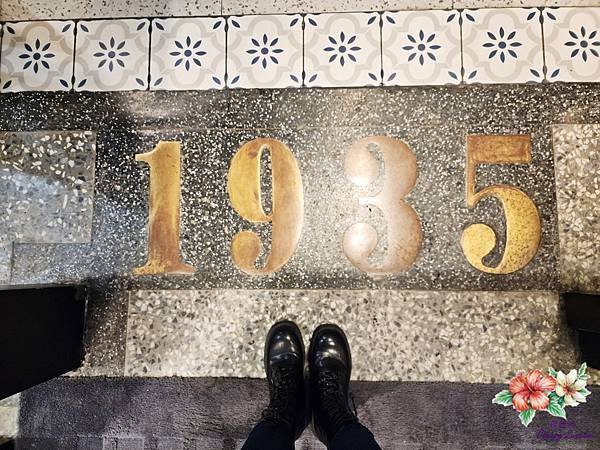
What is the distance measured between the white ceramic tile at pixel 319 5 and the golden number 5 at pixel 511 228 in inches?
24.4

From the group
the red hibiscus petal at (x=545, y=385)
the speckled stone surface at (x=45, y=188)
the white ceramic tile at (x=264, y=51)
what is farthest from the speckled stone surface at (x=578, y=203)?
the speckled stone surface at (x=45, y=188)

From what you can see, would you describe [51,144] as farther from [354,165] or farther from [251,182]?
[354,165]

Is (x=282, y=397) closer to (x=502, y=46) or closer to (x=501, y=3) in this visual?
(x=502, y=46)

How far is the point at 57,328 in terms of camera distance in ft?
4.80

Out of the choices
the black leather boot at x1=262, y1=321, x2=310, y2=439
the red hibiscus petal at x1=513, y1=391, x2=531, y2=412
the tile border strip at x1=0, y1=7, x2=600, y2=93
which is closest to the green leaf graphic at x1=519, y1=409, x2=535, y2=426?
the red hibiscus petal at x1=513, y1=391, x2=531, y2=412

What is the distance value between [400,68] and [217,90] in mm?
691

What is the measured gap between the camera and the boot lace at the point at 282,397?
1.41 meters

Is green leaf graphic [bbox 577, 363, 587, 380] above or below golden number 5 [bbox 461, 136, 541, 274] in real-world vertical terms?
below

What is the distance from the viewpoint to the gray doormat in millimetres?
1523

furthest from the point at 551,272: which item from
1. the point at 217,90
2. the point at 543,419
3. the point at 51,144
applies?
the point at 51,144

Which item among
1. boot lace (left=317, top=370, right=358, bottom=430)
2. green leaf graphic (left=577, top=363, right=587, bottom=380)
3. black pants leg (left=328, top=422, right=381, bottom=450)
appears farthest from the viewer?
green leaf graphic (left=577, top=363, right=587, bottom=380)

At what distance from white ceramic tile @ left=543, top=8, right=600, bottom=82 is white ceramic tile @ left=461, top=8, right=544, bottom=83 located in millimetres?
40

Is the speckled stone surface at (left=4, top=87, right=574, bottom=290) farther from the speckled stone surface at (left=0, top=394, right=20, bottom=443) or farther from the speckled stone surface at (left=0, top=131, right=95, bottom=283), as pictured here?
the speckled stone surface at (left=0, top=394, right=20, bottom=443)

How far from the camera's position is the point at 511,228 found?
1.58 meters
